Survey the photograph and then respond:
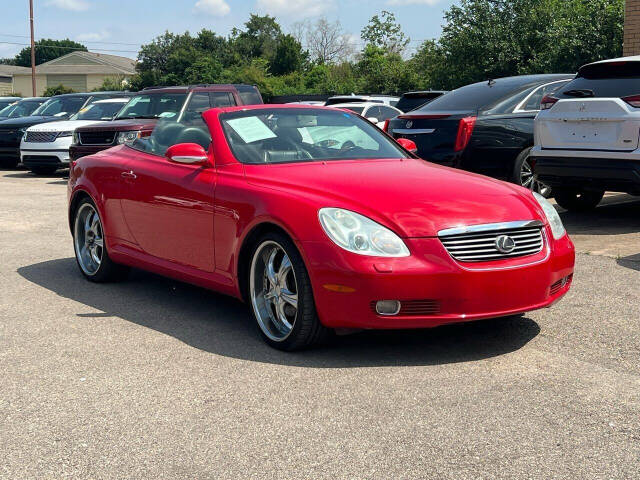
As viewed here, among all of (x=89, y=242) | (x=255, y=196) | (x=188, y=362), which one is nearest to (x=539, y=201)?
(x=255, y=196)

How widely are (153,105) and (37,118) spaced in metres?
6.05

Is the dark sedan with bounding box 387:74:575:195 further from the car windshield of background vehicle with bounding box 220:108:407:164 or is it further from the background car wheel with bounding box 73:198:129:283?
the background car wheel with bounding box 73:198:129:283

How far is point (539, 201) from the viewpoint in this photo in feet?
18.9

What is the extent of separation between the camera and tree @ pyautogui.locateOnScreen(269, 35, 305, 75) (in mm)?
81000

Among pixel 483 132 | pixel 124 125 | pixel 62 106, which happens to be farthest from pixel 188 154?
pixel 62 106

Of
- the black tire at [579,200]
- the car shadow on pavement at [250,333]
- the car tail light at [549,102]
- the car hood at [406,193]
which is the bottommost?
the car shadow on pavement at [250,333]

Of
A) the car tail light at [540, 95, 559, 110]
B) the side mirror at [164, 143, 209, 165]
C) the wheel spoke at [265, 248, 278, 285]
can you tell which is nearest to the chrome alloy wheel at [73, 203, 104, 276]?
the side mirror at [164, 143, 209, 165]

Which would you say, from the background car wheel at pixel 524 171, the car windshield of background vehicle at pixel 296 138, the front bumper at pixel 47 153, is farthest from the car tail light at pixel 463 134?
the front bumper at pixel 47 153

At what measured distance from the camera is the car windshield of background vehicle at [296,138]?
6121 millimetres

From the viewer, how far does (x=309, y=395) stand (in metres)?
4.51

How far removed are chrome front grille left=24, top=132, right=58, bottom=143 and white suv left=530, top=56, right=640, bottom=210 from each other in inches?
486

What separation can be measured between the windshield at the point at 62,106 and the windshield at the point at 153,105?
549 cm

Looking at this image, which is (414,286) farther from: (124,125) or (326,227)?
(124,125)

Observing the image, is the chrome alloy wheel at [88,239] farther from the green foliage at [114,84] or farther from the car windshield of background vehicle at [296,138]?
the green foliage at [114,84]
